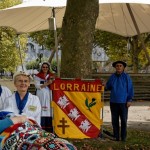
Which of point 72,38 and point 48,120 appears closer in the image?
point 72,38

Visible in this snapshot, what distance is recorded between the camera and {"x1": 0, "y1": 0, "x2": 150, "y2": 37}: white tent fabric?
13255mm

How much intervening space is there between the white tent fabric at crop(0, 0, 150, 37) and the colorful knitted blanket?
8.84m

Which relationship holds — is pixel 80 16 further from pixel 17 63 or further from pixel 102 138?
pixel 17 63

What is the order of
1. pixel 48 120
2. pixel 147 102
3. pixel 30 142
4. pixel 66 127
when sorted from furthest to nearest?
pixel 147 102
pixel 48 120
pixel 66 127
pixel 30 142

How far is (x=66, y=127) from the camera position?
8.35 meters

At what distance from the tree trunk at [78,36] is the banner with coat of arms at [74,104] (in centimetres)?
36

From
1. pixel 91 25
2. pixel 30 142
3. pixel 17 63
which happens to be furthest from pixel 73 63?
pixel 17 63

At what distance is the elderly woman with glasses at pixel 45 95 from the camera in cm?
893

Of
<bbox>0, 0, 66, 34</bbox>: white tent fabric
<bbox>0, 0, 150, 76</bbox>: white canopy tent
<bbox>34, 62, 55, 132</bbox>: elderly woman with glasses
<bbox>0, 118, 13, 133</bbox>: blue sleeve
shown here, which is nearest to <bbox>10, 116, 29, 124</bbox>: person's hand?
<bbox>0, 118, 13, 133</bbox>: blue sleeve

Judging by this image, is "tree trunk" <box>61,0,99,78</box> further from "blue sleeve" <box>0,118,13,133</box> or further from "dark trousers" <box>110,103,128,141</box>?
"blue sleeve" <box>0,118,13,133</box>

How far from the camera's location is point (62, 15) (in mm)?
16109

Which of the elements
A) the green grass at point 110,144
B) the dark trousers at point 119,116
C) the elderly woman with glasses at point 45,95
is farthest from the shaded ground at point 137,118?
the dark trousers at point 119,116

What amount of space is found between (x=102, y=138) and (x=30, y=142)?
5817 mm

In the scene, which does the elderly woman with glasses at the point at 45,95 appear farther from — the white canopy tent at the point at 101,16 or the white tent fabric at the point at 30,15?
the white canopy tent at the point at 101,16
